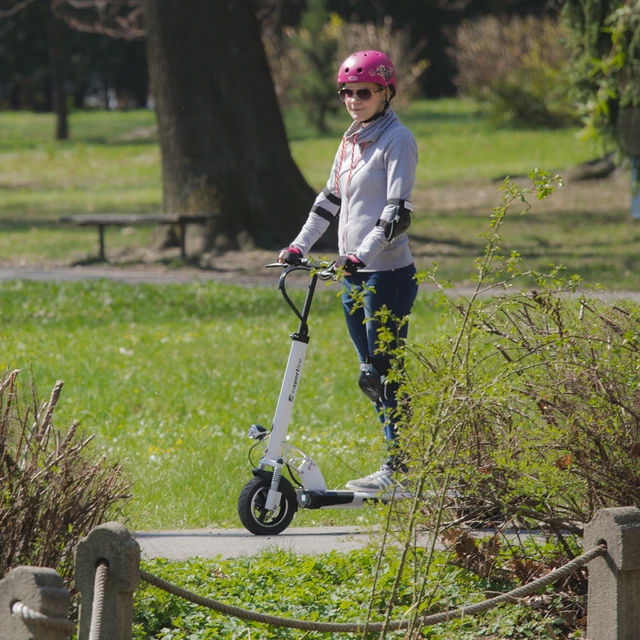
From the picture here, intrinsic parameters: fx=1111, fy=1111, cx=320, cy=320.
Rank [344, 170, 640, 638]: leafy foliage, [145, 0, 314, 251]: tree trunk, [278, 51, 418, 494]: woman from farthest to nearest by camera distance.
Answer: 1. [145, 0, 314, 251]: tree trunk
2. [278, 51, 418, 494]: woman
3. [344, 170, 640, 638]: leafy foliage

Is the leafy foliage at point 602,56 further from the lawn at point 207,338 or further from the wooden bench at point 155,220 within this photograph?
the wooden bench at point 155,220

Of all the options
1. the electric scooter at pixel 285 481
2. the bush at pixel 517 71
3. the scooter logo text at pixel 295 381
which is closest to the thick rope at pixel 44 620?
the electric scooter at pixel 285 481

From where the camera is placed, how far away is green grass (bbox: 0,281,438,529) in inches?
249

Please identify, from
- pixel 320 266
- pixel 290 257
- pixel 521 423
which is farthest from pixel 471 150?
pixel 521 423

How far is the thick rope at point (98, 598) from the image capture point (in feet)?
10.2

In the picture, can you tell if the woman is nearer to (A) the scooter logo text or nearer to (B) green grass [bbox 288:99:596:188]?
(A) the scooter logo text

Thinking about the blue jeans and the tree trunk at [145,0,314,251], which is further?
the tree trunk at [145,0,314,251]

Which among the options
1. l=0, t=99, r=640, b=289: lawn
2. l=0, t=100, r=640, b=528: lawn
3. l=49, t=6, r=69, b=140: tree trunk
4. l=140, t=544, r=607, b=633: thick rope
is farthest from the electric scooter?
l=49, t=6, r=69, b=140: tree trunk

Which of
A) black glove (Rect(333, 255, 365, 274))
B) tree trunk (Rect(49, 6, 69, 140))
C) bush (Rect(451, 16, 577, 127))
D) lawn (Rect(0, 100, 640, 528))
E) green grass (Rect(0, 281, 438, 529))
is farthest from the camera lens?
tree trunk (Rect(49, 6, 69, 140))

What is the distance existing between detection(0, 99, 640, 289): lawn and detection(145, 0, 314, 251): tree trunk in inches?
63.2

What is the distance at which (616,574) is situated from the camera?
3725 mm

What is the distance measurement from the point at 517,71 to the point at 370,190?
30093mm

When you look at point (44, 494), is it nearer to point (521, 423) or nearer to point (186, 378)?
point (521, 423)

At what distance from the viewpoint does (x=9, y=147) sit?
3791cm
